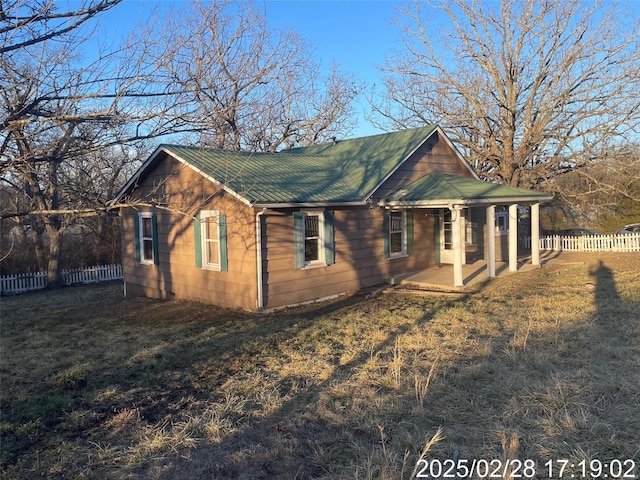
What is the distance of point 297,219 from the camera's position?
36.2 ft

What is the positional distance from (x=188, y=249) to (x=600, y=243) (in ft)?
58.7

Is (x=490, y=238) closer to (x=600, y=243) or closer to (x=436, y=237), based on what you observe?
(x=436, y=237)

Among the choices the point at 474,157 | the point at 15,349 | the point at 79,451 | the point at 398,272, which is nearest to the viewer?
the point at 79,451

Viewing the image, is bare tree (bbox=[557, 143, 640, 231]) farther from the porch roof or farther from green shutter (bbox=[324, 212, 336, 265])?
green shutter (bbox=[324, 212, 336, 265])

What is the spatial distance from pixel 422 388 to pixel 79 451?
3277mm

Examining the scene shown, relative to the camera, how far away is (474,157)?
23406 mm

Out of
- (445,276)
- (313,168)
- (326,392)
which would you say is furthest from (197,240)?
(326,392)

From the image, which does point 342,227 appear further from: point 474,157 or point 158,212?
point 474,157

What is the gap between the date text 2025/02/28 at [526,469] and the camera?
11.4ft

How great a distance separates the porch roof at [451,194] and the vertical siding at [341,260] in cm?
97

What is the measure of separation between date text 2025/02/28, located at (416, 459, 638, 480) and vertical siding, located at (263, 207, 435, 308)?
24.0 ft

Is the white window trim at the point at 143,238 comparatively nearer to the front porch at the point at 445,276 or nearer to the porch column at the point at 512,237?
the front porch at the point at 445,276

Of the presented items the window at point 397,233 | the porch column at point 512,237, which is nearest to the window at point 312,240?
the window at point 397,233

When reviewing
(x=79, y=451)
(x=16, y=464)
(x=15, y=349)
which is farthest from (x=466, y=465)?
(x=15, y=349)
